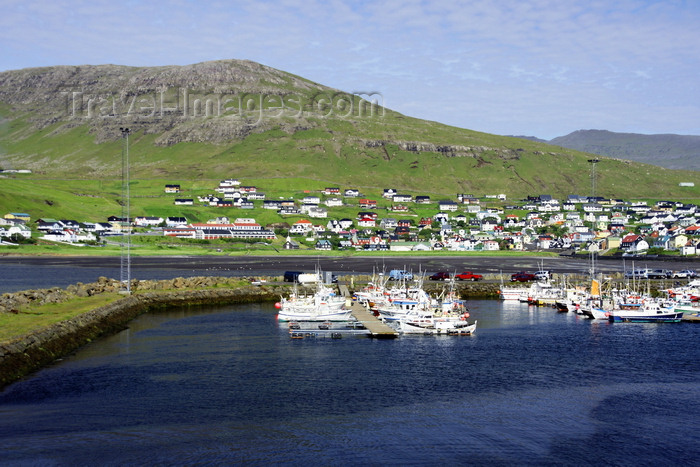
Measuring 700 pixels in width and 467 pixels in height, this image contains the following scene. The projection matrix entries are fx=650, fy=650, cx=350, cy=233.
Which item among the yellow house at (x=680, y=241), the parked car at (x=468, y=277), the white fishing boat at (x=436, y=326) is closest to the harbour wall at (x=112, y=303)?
the parked car at (x=468, y=277)

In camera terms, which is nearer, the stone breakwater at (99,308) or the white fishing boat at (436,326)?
the stone breakwater at (99,308)

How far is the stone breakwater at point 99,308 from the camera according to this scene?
150 feet

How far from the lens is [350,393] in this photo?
137ft

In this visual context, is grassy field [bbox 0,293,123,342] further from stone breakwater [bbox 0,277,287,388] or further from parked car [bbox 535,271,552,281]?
parked car [bbox 535,271,552,281]

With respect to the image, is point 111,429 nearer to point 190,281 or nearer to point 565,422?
point 565,422

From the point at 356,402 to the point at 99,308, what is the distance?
124 feet

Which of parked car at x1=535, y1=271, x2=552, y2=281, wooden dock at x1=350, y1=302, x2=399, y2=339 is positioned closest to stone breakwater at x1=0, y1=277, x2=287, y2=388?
wooden dock at x1=350, y1=302, x2=399, y2=339

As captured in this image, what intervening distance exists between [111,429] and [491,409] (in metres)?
21.4

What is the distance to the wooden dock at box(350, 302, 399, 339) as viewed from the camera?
209ft

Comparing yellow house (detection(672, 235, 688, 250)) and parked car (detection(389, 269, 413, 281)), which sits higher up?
yellow house (detection(672, 235, 688, 250))

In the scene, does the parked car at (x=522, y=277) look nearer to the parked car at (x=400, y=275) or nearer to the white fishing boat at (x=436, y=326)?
the parked car at (x=400, y=275)

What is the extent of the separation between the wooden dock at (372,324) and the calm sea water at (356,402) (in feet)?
7.67

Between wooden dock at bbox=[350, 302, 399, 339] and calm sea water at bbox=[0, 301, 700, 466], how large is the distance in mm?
2336

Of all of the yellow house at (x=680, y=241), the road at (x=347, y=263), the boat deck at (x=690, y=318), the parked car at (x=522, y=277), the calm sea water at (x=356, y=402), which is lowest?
the calm sea water at (x=356, y=402)
